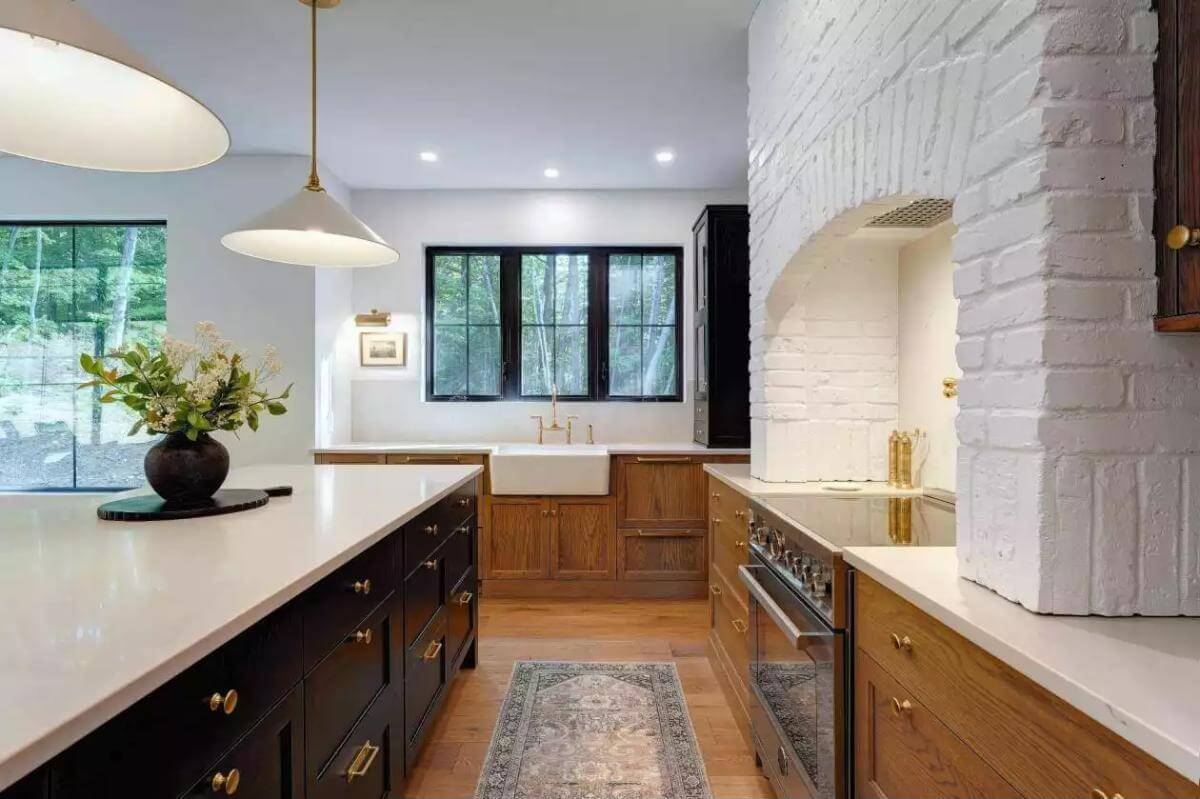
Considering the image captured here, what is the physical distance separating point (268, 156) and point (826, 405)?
11.7ft

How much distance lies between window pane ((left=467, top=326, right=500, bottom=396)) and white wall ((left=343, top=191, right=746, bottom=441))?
0.16 metres

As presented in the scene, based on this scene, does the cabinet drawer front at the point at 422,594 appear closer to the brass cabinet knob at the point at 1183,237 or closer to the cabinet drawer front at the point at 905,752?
the cabinet drawer front at the point at 905,752

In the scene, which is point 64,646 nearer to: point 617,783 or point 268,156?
point 617,783

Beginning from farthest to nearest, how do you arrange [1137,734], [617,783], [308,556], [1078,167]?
[617,783] < [308,556] < [1078,167] < [1137,734]

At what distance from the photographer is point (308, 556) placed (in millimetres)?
1197

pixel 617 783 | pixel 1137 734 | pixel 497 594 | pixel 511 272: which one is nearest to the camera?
pixel 1137 734

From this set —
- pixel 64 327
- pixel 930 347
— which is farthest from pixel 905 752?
pixel 64 327

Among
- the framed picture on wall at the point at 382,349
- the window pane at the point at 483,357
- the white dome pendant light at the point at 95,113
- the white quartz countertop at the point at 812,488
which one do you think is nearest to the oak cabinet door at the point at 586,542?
the window pane at the point at 483,357

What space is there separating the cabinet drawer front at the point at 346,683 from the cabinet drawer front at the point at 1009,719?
42.9 inches

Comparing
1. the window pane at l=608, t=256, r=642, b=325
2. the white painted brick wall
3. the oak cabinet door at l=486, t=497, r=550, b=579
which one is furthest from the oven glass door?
the window pane at l=608, t=256, r=642, b=325

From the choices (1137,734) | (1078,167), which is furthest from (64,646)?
(1078,167)

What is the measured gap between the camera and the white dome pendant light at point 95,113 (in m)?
1.07

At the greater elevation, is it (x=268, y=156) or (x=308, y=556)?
(x=268, y=156)

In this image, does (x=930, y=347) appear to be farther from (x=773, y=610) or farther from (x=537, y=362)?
(x=537, y=362)
